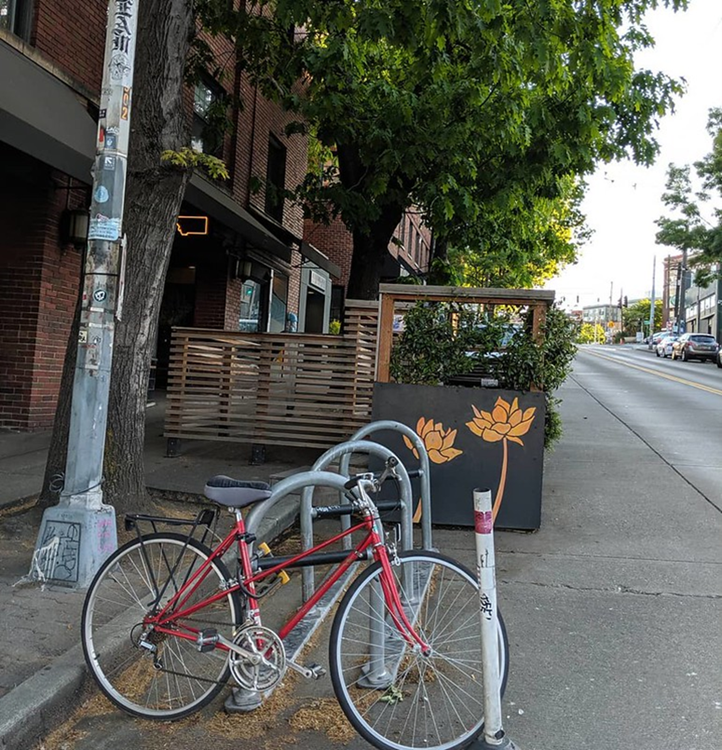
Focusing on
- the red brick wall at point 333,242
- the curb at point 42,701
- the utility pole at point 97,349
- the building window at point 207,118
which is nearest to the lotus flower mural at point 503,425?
the utility pole at point 97,349

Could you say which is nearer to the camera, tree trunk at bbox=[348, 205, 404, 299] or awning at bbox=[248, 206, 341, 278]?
tree trunk at bbox=[348, 205, 404, 299]

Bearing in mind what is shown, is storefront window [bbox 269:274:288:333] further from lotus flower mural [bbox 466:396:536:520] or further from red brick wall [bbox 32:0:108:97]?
lotus flower mural [bbox 466:396:536:520]

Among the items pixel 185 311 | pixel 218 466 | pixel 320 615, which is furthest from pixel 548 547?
pixel 185 311

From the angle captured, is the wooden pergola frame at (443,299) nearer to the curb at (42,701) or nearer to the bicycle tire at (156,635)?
the bicycle tire at (156,635)

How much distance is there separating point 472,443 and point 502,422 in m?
0.31

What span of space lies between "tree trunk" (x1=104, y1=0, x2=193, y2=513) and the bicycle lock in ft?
11.4

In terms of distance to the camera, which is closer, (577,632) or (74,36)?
(577,632)

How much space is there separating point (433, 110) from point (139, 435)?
6014 mm

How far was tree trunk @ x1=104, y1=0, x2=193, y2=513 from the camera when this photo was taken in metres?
5.49

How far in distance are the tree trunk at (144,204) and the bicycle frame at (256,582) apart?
7.84ft

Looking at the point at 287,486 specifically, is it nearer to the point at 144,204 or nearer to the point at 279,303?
the point at 144,204

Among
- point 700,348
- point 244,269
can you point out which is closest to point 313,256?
point 244,269

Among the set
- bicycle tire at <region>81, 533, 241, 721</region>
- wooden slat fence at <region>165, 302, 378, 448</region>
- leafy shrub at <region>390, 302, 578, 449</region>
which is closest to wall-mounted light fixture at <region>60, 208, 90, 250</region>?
wooden slat fence at <region>165, 302, 378, 448</region>

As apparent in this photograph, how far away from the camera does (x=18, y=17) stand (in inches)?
331
